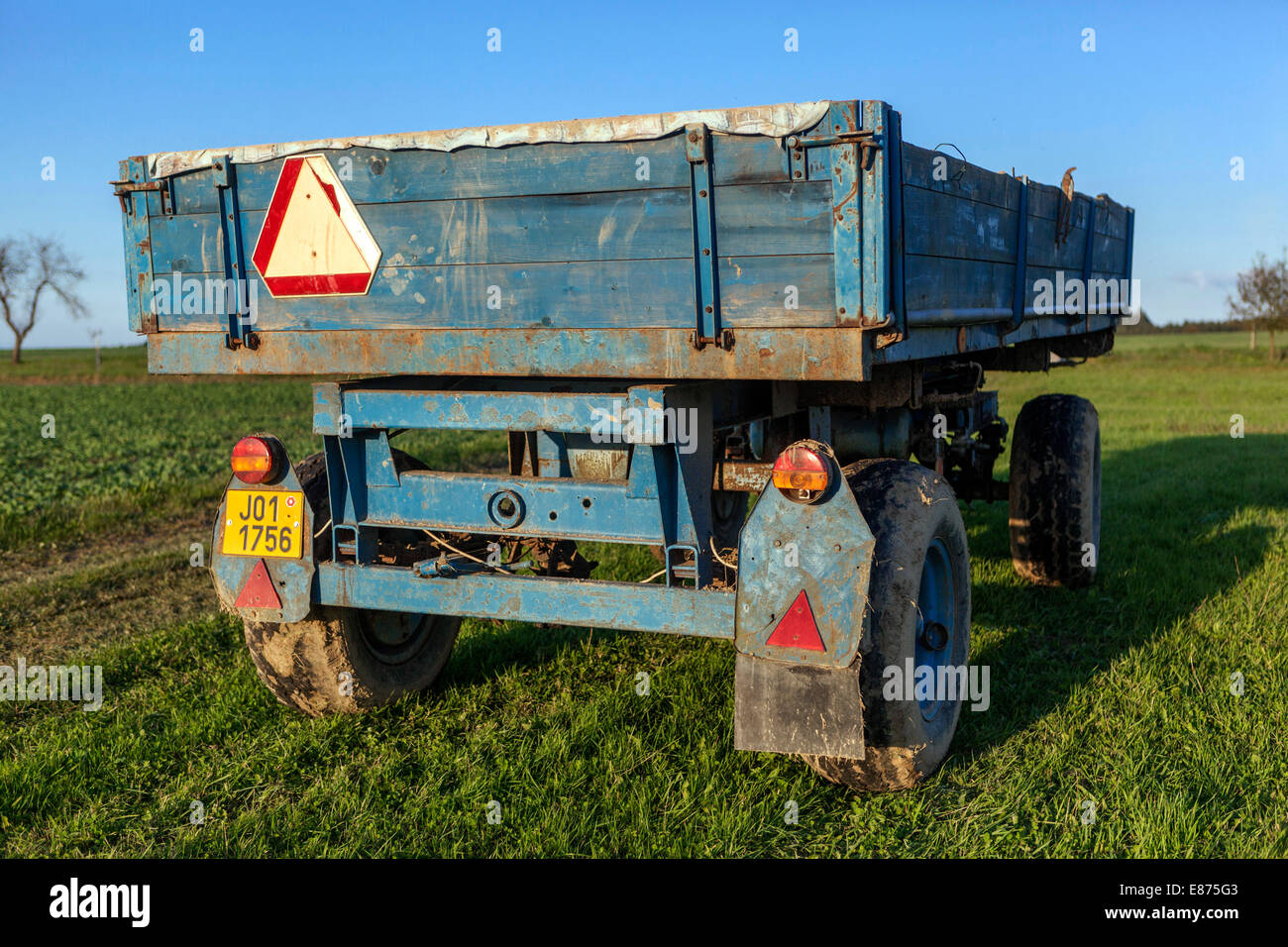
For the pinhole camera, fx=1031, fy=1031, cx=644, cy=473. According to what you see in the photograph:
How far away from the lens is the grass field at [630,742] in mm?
3311

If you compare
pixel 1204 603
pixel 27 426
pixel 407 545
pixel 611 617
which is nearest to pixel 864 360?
pixel 611 617

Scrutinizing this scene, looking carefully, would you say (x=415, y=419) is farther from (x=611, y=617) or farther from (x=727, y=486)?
(x=727, y=486)

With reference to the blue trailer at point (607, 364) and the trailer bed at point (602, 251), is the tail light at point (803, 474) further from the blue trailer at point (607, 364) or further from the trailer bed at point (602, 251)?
the trailer bed at point (602, 251)

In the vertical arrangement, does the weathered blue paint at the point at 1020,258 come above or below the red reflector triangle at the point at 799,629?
above

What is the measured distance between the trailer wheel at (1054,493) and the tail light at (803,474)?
3477 mm

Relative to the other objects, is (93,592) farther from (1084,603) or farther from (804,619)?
(1084,603)

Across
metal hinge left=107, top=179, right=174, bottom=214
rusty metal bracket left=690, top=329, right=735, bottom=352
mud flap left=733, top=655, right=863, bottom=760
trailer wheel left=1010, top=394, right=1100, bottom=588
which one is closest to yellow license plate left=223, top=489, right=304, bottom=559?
metal hinge left=107, top=179, right=174, bottom=214

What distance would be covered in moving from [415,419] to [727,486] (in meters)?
1.39

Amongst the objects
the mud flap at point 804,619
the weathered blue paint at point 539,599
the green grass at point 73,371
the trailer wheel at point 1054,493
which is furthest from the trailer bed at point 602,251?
the green grass at point 73,371

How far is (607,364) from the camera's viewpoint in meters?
3.39

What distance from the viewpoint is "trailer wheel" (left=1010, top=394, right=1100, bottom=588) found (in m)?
6.11

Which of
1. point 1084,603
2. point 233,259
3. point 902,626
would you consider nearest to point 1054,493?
point 1084,603
